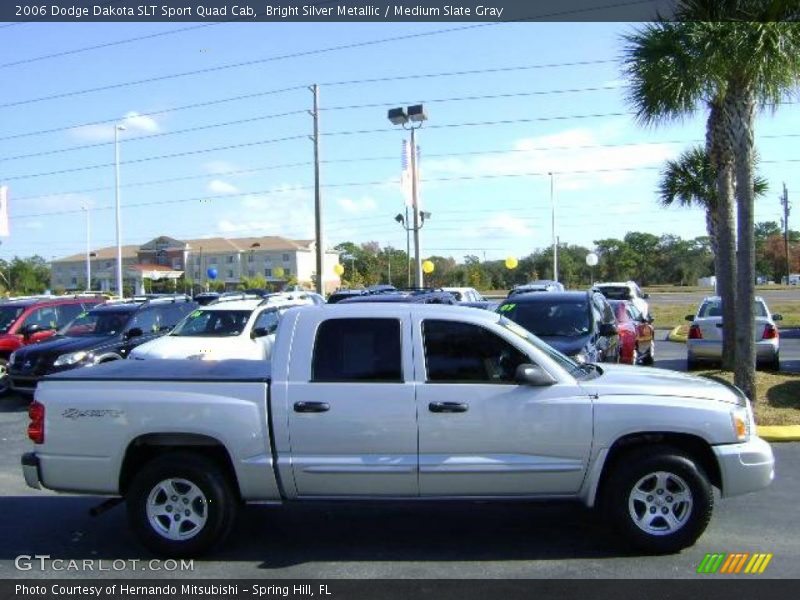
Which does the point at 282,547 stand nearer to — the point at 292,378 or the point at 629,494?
the point at 292,378

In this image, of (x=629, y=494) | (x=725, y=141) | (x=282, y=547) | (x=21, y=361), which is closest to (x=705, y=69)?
(x=725, y=141)

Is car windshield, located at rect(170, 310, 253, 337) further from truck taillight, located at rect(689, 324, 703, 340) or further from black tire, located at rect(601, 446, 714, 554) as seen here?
black tire, located at rect(601, 446, 714, 554)

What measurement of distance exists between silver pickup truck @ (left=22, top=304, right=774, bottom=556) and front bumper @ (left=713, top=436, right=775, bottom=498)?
0.03 feet

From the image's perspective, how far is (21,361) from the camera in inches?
528

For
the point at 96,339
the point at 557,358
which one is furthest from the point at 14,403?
the point at 557,358

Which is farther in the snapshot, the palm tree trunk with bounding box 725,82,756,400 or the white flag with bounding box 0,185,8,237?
the white flag with bounding box 0,185,8,237

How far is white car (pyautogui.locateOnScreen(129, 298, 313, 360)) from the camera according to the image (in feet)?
43.7

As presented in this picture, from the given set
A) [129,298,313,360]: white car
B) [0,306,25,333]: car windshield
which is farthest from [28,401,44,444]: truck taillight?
[0,306,25,333]: car windshield

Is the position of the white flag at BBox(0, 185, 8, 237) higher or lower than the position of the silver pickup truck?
higher

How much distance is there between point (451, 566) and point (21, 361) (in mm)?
10590

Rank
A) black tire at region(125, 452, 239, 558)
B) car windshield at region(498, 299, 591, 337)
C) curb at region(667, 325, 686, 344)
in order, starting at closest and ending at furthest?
black tire at region(125, 452, 239, 558), car windshield at region(498, 299, 591, 337), curb at region(667, 325, 686, 344)

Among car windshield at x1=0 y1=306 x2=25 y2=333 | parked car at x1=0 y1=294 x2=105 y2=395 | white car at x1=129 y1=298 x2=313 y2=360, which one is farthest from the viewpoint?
car windshield at x1=0 y1=306 x2=25 y2=333

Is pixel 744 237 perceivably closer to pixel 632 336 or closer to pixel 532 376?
pixel 632 336

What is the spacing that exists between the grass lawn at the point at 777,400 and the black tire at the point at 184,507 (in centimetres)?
697
